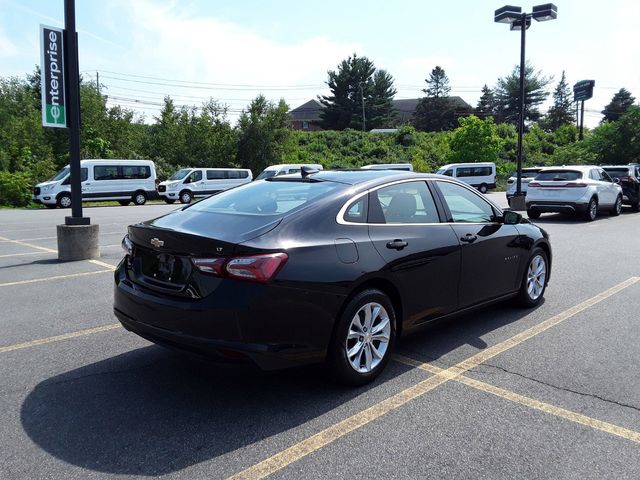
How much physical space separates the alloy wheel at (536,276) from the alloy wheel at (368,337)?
2531mm

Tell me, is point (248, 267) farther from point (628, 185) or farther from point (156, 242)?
point (628, 185)

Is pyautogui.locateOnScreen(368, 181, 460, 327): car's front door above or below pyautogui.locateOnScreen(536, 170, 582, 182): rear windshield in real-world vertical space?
below

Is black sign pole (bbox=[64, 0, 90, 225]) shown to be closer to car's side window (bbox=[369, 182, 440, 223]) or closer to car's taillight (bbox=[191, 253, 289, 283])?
car's side window (bbox=[369, 182, 440, 223])

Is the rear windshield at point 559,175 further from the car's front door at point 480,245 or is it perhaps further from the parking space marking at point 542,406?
the parking space marking at point 542,406

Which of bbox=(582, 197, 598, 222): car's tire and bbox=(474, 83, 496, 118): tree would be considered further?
bbox=(474, 83, 496, 118): tree

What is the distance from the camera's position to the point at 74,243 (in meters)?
8.84

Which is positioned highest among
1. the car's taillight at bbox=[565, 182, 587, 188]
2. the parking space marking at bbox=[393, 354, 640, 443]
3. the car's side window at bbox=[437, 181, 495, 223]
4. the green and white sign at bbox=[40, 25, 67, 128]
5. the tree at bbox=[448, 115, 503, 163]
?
the tree at bbox=[448, 115, 503, 163]

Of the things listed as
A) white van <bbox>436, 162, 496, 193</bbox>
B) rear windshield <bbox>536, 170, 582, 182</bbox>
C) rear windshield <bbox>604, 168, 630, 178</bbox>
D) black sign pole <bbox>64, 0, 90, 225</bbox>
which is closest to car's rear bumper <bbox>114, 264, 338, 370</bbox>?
black sign pole <bbox>64, 0, 90, 225</bbox>

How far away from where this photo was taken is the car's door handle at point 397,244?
4.01 metres

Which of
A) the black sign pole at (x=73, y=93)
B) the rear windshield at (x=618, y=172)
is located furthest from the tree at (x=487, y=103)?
the black sign pole at (x=73, y=93)

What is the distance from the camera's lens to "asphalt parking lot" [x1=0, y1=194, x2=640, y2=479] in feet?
9.36

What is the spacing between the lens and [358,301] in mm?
3701

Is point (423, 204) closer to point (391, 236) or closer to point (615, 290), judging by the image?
point (391, 236)

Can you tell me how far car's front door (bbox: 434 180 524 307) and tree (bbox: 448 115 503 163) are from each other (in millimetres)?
42902
